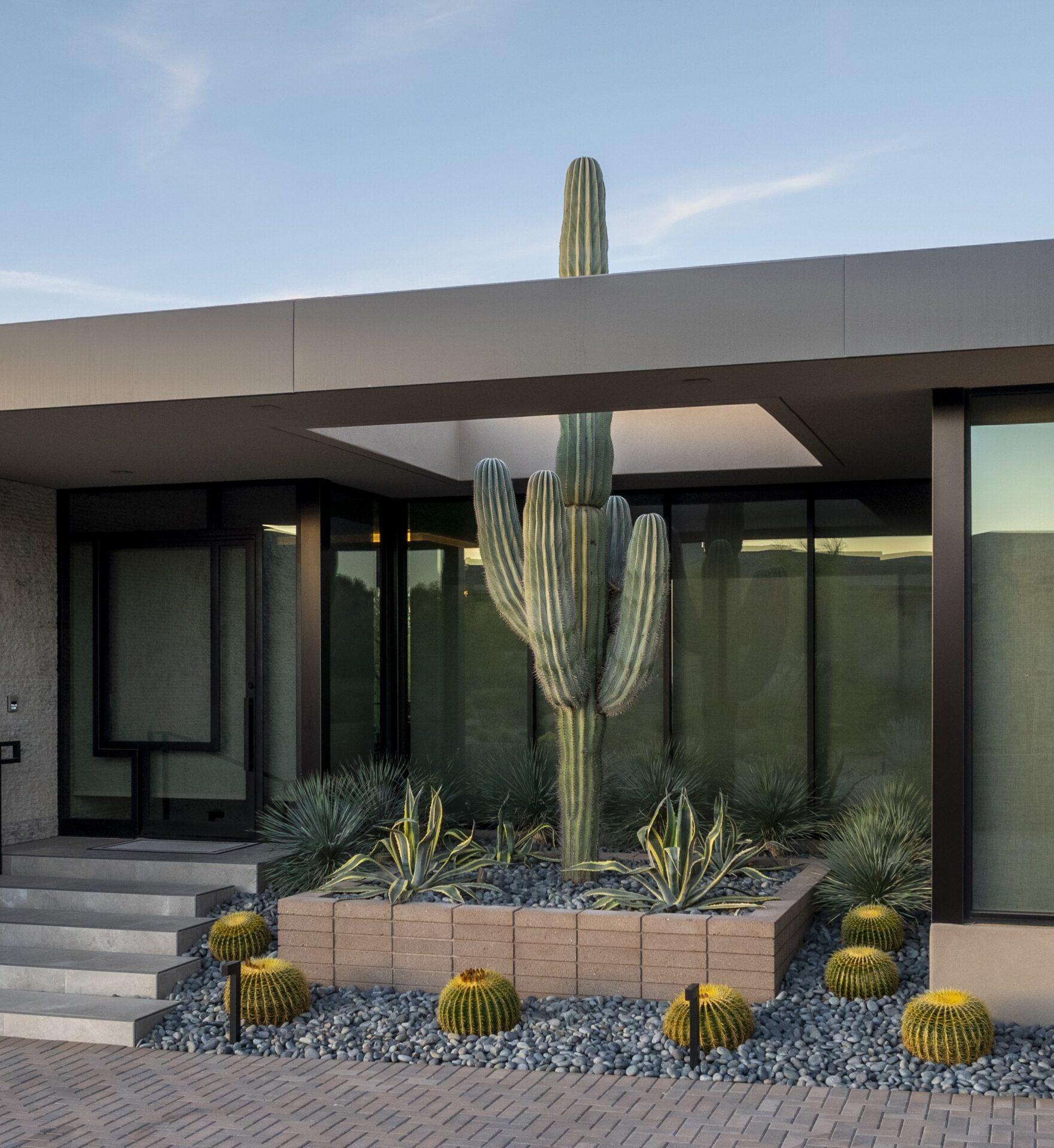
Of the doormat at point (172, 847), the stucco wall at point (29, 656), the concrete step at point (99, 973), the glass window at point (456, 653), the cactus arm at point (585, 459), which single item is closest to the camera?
the concrete step at point (99, 973)

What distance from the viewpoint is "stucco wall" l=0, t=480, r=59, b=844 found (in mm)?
9242

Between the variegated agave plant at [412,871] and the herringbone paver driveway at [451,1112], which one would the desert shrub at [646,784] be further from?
the herringbone paver driveway at [451,1112]

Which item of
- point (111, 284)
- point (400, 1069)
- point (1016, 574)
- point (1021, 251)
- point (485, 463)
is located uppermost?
point (111, 284)

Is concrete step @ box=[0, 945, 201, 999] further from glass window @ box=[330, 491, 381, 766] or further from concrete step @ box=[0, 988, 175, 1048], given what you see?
glass window @ box=[330, 491, 381, 766]

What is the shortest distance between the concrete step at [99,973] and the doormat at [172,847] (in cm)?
170

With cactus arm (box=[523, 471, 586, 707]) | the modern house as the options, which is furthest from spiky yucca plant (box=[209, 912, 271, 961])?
the modern house

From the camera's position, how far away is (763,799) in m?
8.38

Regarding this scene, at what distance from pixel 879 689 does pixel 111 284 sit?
53.9ft

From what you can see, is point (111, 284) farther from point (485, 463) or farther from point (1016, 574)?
point (1016, 574)

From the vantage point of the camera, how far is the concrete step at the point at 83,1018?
20.0 feet

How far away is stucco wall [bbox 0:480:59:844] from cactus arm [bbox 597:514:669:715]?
4.73 metres

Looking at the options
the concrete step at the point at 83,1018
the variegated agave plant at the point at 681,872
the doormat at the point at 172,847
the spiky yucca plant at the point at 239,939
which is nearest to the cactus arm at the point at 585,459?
the variegated agave plant at the point at 681,872

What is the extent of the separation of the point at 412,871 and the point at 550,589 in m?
1.66

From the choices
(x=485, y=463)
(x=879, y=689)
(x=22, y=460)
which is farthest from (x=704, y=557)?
(x=22, y=460)
